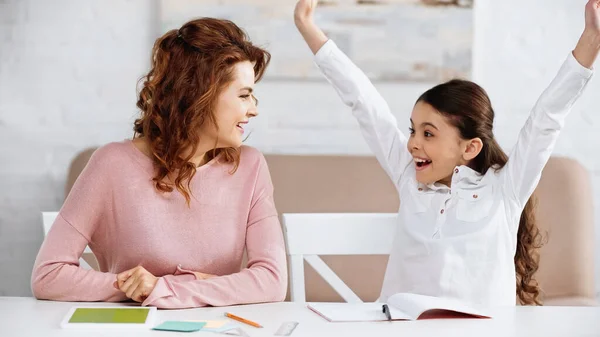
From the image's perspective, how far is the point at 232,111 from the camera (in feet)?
5.61

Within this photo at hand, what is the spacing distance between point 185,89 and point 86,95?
1.32m

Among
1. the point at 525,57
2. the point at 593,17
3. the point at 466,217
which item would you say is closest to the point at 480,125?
the point at 466,217

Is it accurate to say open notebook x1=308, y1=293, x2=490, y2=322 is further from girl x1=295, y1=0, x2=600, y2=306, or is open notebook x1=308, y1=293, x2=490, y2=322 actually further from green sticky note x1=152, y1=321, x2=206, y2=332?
girl x1=295, y1=0, x2=600, y2=306

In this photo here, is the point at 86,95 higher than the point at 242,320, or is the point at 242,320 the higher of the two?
the point at 242,320

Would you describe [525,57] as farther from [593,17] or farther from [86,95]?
[86,95]

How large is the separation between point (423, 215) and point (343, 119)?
1098 millimetres

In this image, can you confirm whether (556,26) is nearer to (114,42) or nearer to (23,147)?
(114,42)

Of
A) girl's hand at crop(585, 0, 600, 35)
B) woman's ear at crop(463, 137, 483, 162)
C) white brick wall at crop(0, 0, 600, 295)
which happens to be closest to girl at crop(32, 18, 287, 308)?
woman's ear at crop(463, 137, 483, 162)

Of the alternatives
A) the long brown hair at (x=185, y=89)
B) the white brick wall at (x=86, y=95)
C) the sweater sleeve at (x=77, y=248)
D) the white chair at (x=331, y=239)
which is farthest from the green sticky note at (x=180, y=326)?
the white brick wall at (x=86, y=95)

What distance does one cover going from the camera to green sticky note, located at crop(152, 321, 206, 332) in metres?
1.25

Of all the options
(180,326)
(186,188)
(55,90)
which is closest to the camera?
(180,326)

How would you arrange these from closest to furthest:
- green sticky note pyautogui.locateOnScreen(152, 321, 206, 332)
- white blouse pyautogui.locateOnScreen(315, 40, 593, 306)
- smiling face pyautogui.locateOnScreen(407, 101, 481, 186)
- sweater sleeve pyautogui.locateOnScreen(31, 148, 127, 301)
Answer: green sticky note pyautogui.locateOnScreen(152, 321, 206, 332) → sweater sleeve pyautogui.locateOnScreen(31, 148, 127, 301) → white blouse pyautogui.locateOnScreen(315, 40, 593, 306) → smiling face pyautogui.locateOnScreen(407, 101, 481, 186)

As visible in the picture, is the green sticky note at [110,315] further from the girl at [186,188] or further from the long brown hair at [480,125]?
the long brown hair at [480,125]

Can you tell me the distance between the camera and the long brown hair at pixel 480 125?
6.33 ft
